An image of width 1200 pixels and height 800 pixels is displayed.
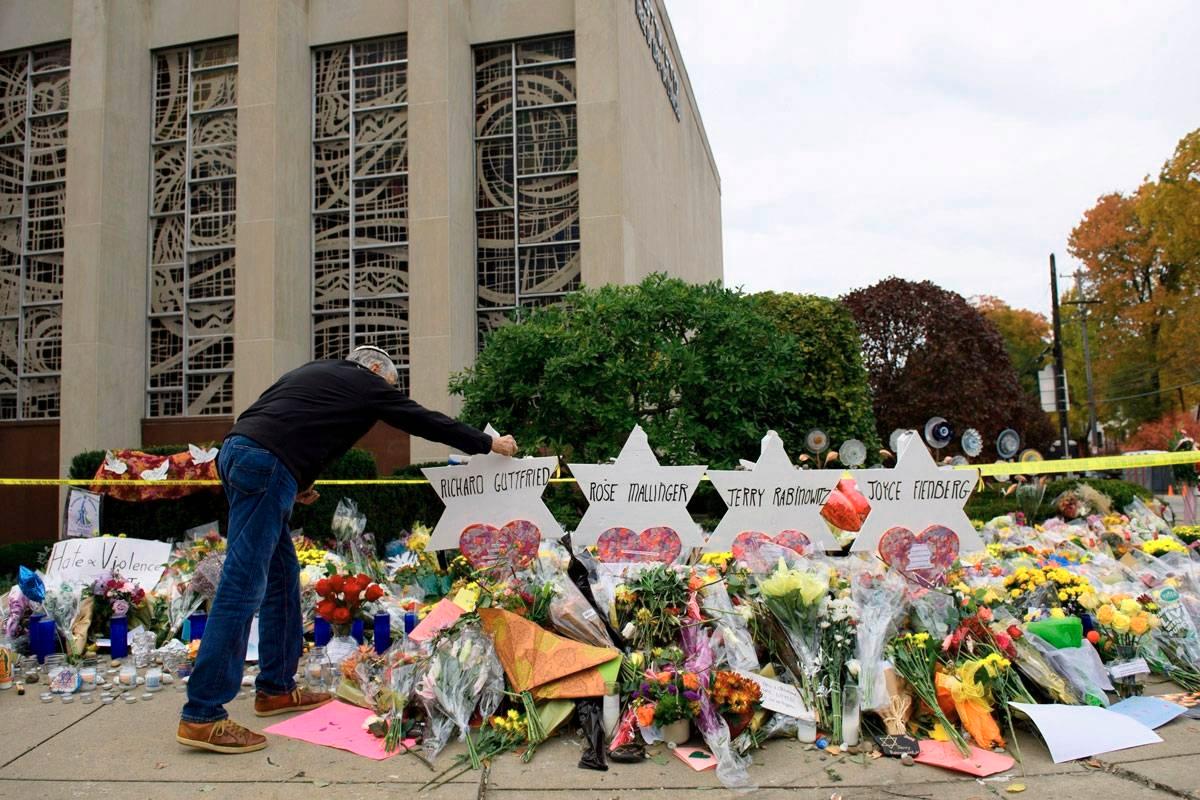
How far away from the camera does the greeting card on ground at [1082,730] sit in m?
3.51

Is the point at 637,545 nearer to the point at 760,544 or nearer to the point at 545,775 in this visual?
the point at 760,544

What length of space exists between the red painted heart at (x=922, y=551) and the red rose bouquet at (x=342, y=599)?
117 inches

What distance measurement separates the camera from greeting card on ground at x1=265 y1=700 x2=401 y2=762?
3736 millimetres

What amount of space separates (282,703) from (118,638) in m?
1.99

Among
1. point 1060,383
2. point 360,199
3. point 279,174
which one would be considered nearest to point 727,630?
point 360,199

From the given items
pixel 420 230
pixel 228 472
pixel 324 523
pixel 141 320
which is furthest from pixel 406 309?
pixel 228 472

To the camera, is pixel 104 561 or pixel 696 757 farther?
pixel 104 561

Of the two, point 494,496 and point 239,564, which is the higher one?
point 494,496

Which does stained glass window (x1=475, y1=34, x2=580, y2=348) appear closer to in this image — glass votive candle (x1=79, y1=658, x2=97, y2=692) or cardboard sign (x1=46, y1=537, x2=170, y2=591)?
cardboard sign (x1=46, y1=537, x2=170, y2=591)

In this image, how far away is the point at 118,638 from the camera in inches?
217

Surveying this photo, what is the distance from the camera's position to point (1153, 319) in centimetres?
2945

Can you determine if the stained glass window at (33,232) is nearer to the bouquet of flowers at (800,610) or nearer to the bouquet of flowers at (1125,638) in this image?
the bouquet of flowers at (800,610)

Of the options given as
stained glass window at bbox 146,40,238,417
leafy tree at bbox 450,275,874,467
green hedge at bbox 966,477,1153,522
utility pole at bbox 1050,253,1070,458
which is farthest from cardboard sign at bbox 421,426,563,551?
utility pole at bbox 1050,253,1070,458

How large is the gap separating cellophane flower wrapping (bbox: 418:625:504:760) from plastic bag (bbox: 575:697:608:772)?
0.39 metres
